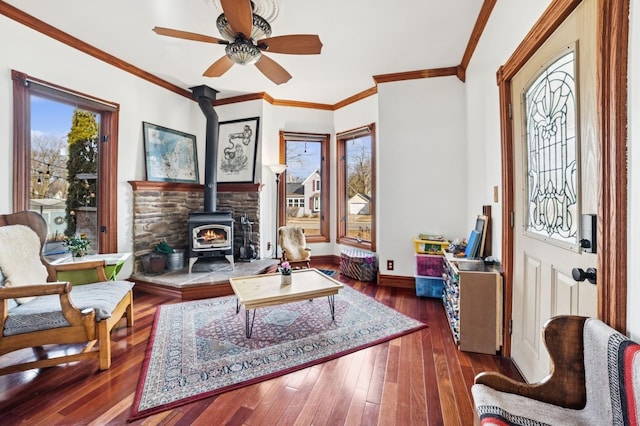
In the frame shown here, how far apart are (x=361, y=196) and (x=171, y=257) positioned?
9.94 feet

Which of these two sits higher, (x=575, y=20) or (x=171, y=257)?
(x=575, y=20)

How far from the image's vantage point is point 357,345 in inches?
90.5

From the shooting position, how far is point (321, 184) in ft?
16.9

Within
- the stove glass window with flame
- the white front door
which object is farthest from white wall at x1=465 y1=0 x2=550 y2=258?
the stove glass window with flame

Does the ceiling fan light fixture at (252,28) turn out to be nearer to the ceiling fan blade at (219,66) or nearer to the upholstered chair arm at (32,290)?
the ceiling fan blade at (219,66)

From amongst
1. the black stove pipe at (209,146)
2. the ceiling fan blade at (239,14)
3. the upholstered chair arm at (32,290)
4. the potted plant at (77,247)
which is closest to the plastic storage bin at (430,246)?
the ceiling fan blade at (239,14)

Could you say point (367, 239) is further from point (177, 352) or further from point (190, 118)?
point (190, 118)

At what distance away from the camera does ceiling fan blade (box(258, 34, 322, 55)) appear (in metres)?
2.30

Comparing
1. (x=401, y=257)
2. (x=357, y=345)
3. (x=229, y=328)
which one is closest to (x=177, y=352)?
(x=229, y=328)

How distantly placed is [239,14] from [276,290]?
216 centimetres

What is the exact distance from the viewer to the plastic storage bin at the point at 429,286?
3428 millimetres

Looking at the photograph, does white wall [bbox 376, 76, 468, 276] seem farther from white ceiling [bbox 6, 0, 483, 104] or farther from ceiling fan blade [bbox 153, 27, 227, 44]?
ceiling fan blade [bbox 153, 27, 227, 44]

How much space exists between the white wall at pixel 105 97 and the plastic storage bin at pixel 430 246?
11.8ft

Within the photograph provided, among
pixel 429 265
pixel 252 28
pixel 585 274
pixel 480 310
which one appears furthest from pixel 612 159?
pixel 429 265
